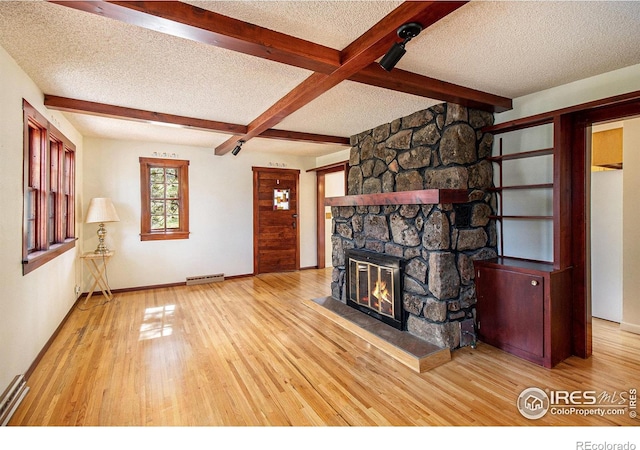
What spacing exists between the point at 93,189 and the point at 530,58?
5645 millimetres

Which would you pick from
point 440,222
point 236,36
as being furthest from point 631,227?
point 236,36

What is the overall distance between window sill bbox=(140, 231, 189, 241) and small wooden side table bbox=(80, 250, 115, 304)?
59cm

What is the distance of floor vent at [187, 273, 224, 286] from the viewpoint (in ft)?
17.9

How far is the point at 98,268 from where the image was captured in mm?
4750

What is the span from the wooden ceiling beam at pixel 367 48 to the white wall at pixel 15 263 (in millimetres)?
2019

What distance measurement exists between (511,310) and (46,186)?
4.54 meters

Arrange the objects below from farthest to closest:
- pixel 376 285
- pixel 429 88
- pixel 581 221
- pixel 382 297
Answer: pixel 376 285
pixel 382 297
pixel 581 221
pixel 429 88

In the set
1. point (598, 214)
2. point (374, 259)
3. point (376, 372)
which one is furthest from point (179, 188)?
point (598, 214)

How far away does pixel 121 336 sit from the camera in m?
3.25

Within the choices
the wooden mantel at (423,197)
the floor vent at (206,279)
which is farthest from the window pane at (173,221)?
the wooden mantel at (423,197)

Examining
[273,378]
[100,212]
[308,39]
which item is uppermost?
[308,39]

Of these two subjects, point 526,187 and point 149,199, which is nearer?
point 526,187

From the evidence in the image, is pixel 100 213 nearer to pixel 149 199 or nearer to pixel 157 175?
pixel 149 199

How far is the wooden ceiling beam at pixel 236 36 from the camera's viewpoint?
5.11ft
